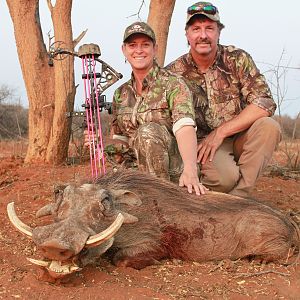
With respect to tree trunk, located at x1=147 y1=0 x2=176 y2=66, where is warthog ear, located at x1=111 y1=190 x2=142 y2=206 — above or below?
below

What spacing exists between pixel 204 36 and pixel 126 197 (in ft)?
5.33

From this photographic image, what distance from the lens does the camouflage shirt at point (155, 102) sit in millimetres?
3951

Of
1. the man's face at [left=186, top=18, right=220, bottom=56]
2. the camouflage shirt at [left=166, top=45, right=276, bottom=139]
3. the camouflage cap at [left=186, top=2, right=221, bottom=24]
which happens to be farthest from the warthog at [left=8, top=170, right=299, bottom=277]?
the camouflage cap at [left=186, top=2, right=221, bottom=24]

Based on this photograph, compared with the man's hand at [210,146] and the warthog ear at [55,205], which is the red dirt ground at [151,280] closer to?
the warthog ear at [55,205]

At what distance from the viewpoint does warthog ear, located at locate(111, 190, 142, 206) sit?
3.33 meters

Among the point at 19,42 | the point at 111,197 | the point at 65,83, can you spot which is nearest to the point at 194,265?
the point at 111,197

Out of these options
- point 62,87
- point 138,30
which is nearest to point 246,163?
point 138,30

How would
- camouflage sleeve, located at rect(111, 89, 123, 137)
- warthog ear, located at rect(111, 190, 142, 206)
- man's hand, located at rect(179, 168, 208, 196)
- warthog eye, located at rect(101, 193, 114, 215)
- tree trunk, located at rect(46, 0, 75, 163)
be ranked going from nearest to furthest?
warthog eye, located at rect(101, 193, 114, 215), warthog ear, located at rect(111, 190, 142, 206), man's hand, located at rect(179, 168, 208, 196), camouflage sleeve, located at rect(111, 89, 123, 137), tree trunk, located at rect(46, 0, 75, 163)

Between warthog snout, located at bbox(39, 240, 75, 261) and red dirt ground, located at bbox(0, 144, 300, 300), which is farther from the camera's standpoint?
red dirt ground, located at bbox(0, 144, 300, 300)

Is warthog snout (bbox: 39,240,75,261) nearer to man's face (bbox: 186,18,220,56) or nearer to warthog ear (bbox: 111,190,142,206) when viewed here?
warthog ear (bbox: 111,190,142,206)

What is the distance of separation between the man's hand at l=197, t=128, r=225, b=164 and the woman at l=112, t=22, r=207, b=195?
0.25 meters

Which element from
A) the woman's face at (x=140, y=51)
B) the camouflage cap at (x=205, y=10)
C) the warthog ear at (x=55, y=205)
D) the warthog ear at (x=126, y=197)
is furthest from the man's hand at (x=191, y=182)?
the camouflage cap at (x=205, y=10)

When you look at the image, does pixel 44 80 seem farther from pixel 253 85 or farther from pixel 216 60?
pixel 253 85

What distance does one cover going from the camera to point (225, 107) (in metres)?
4.49
